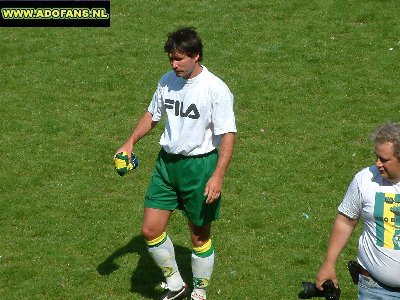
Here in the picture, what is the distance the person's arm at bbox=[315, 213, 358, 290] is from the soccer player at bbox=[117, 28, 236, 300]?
64.6 inches

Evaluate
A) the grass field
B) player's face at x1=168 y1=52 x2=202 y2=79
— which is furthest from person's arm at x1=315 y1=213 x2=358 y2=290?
the grass field

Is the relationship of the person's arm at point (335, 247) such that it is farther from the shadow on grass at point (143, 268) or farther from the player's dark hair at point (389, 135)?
the shadow on grass at point (143, 268)

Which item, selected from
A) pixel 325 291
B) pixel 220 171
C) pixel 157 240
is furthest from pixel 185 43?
pixel 325 291

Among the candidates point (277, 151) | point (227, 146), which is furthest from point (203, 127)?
point (277, 151)

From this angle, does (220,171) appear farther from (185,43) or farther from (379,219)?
(379,219)

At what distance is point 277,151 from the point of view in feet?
41.9

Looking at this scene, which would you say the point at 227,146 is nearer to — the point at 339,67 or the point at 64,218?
the point at 64,218

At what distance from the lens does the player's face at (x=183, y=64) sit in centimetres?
841

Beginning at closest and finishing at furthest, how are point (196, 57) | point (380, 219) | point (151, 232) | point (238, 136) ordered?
point (380, 219) < point (196, 57) < point (151, 232) < point (238, 136)

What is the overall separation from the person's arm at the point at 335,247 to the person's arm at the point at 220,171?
1.61 m

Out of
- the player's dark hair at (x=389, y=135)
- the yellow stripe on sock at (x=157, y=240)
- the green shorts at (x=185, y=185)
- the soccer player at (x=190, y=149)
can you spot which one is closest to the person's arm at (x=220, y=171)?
the soccer player at (x=190, y=149)

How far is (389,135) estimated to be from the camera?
22.0 ft

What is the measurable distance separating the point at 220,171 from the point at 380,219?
2002 millimetres

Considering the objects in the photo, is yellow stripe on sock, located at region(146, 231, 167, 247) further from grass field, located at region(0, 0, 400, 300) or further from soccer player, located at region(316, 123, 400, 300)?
soccer player, located at region(316, 123, 400, 300)
